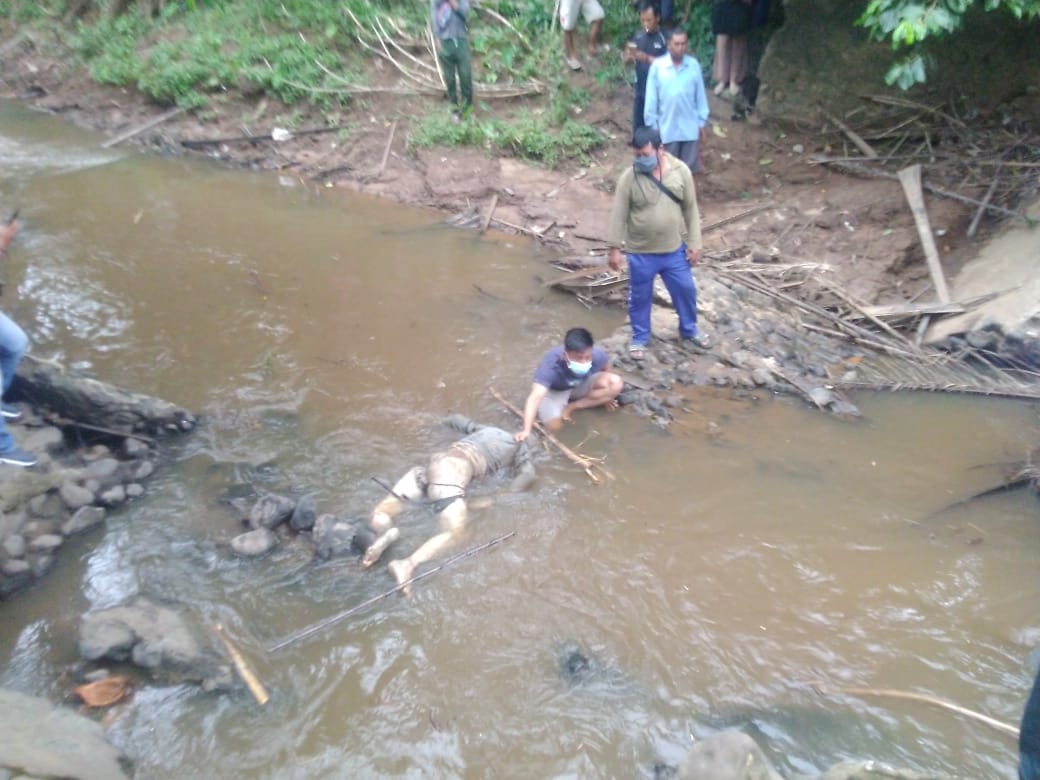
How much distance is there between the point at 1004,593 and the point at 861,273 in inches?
174

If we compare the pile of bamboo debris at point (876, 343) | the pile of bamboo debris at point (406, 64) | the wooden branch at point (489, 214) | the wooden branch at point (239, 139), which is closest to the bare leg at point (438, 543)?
the pile of bamboo debris at point (876, 343)

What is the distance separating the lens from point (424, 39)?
1332 centimetres

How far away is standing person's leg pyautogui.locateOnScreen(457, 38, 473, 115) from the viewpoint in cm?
1180

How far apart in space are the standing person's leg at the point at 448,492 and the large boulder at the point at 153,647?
53.5 inches

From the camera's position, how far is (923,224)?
28.3ft

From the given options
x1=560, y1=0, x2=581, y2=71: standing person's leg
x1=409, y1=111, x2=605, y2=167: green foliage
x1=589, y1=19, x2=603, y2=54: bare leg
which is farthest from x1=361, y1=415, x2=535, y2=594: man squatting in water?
x1=589, y1=19, x2=603, y2=54: bare leg

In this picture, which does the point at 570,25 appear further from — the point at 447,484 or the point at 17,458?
the point at 17,458

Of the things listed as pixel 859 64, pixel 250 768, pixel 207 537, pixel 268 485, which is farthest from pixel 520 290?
pixel 250 768

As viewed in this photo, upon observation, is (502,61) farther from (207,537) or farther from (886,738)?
(886,738)

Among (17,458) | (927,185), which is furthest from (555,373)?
(927,185)

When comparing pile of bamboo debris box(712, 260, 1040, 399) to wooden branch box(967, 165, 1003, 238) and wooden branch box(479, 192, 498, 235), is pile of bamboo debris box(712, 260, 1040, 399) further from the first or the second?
wooden branch box(479, 192, 498, 235)

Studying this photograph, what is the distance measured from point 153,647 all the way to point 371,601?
3.88ft

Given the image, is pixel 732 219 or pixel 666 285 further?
pixel 732 219

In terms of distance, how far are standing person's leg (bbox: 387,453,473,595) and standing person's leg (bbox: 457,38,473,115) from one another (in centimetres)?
796
